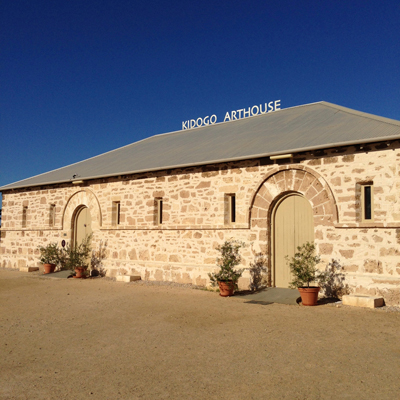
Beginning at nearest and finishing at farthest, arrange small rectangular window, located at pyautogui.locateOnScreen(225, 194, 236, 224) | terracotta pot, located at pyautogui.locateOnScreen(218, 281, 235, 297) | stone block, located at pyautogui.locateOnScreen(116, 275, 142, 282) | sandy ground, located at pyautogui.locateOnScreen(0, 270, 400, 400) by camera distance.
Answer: sandy ground, located at pyautogui.locateOnScreen(0, 270, 400, 400) < terracotta pot, located at pyautogui.locateOnScreen(218, 281, 235, 297) < small rectangular window, located at pyautogui.locateOnScreen(225, 194, 236, 224) < stone block, located at pyautogui.locateOnScreen(116, 275, 142, 282)

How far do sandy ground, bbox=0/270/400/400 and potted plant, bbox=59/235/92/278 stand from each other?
4635mm

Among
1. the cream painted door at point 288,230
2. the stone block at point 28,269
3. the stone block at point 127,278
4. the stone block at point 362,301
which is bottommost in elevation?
the stone block at point 28,269

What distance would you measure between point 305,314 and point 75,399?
4831 mm

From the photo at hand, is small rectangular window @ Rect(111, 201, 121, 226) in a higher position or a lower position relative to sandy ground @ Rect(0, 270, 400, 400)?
higher

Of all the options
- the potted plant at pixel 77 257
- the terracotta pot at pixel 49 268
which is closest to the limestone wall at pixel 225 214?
the potted plant at pixel 77 257

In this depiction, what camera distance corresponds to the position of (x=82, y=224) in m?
15.0

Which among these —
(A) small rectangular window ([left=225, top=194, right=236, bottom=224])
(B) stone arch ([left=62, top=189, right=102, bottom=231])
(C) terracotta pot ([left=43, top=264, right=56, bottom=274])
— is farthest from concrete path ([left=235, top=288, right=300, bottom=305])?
(C) terracotta pot ([left=43, top=264, right=56, bottom=274])

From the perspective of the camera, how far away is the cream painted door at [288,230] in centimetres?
964

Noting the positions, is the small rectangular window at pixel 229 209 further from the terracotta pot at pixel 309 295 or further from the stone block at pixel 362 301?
the stone block at pixel 362 301

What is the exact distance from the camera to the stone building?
848cm

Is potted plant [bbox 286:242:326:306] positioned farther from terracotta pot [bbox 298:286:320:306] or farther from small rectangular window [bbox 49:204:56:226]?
small rectangular window [bbox 49:204:56:226]

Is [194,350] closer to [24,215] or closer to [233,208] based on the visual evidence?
[233,208]

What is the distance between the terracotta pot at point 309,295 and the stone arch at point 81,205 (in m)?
7.90

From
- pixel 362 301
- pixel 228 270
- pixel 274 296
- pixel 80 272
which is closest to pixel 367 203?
pixel 362 301
